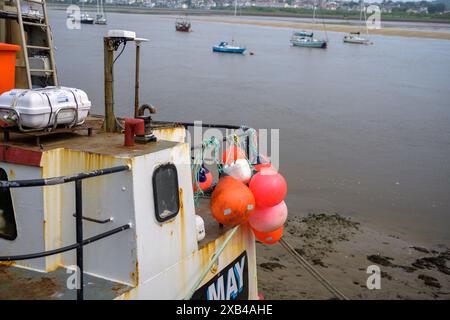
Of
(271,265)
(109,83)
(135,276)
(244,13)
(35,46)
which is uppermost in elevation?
(244,13)

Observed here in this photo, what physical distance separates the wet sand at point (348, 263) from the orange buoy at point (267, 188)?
3.40m

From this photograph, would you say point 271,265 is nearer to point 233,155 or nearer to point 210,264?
point 233,155

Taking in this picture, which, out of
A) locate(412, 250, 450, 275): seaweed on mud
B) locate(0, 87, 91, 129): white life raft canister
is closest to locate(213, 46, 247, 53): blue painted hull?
locate(412, 250, 450, 275): seaweed on mud

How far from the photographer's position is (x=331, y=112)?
27547 mm

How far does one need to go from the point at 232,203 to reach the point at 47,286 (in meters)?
1.82

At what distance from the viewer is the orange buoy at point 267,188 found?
5.46 m

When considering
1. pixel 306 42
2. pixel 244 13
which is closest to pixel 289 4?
pixel 244 13

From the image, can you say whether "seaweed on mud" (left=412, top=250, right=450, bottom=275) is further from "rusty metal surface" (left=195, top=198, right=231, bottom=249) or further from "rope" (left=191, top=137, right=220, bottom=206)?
A: "rope" (left=191, top=137, right=220, bottom=206)

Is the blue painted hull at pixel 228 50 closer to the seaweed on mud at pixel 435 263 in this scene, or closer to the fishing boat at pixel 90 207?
the seaweed on mud at pixel 435 263

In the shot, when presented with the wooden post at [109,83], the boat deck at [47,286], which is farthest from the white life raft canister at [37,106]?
the boat deck at [47,286]

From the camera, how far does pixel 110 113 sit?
16.7 feet
